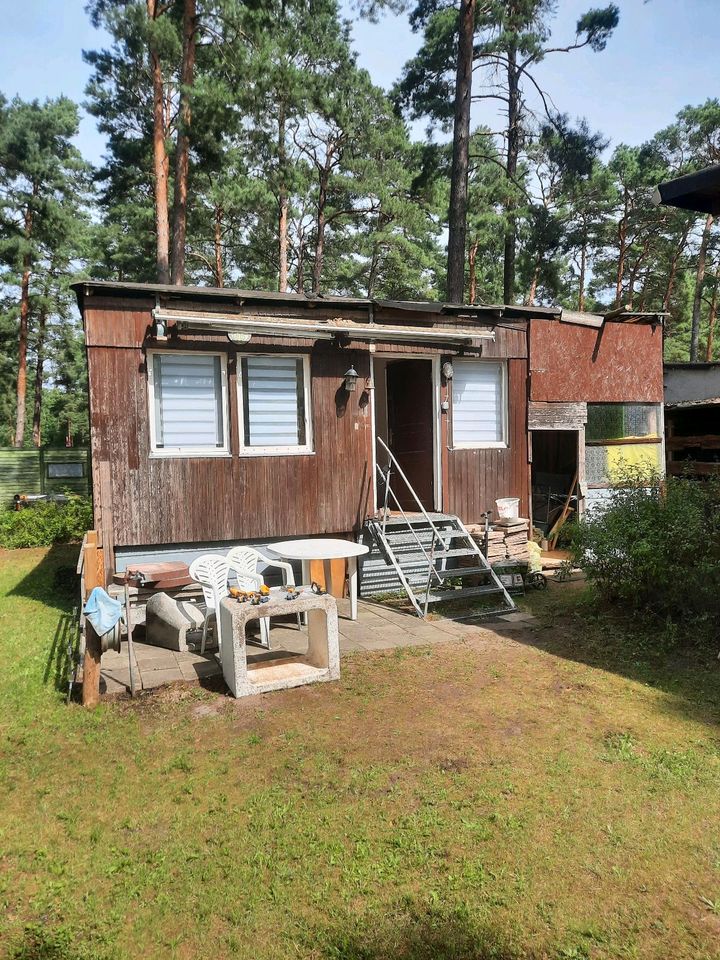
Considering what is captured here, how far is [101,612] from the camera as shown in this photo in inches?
185

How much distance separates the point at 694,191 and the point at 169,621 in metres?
5.96

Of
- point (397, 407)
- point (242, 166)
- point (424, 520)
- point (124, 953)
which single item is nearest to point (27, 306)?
point (242, 166)

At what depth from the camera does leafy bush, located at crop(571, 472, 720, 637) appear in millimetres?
6074

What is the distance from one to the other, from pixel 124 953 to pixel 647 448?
32.8 feet

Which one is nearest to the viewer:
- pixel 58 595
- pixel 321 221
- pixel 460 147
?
pixel 58 595

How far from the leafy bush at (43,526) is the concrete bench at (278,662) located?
9745mm

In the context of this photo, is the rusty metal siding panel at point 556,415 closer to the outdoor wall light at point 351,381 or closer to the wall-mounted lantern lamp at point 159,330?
the outdoor wall light at point 351,381

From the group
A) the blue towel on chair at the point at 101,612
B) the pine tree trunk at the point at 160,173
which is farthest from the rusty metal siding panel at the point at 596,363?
the pine tree trunk at the point at 160,173

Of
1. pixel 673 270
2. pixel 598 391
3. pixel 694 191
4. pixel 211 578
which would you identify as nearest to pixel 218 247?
pixel 598 391

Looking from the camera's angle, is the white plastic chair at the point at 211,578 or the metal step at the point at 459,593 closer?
the white plastic chair at the point at 211,578

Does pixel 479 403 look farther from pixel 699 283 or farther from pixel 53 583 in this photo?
pixel 699 283

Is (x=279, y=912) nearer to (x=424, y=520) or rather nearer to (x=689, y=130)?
(x=424, y=520)

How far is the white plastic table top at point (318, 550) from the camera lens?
6.31 meters

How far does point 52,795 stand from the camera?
3658mm
